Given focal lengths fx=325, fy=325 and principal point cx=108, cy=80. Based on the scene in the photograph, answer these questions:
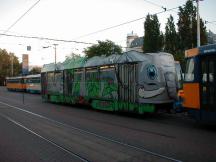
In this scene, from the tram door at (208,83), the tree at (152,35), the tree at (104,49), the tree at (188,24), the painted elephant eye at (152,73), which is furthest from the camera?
the tree at (152,35)

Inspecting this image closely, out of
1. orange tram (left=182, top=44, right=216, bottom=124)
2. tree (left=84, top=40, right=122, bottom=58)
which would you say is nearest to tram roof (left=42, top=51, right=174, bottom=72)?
orange tram (left=182, top=44, right=216, bottom=124)

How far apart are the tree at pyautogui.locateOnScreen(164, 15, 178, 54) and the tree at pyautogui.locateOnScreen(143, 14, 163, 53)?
4.48 meters

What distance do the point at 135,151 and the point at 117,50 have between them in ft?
150

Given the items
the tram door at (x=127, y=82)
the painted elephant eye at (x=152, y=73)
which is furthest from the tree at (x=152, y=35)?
the painted elephant eye at (x=152, y=73)

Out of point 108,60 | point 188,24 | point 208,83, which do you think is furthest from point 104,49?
point 208,83

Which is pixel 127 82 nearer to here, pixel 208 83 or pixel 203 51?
pixel 203 51

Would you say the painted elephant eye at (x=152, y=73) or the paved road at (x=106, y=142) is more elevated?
the painted elephant eye at (x=152, y=73)

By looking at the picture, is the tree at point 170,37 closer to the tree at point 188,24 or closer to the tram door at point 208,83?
the tree at point 188,24

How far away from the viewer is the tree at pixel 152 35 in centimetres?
5629

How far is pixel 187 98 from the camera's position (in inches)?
496

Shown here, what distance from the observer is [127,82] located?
1744cm

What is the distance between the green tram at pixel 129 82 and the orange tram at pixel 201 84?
12.1 ft

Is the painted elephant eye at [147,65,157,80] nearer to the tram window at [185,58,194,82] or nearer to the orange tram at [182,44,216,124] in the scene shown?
the tram window at [185,58,194,82]

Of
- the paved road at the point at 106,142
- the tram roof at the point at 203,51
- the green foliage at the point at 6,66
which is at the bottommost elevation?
the paved road at the point at 106,142
